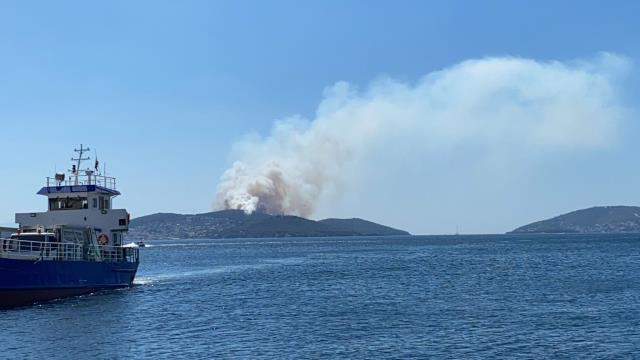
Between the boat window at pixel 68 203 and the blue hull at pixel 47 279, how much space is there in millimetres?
7442

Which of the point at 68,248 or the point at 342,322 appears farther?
the point at 68,248

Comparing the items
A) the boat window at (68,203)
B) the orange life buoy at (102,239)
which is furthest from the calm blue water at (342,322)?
the boat window at (68,203)

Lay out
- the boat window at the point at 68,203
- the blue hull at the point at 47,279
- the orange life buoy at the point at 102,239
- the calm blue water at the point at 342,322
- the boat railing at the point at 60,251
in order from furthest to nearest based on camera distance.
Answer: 1. the boat window at the point at 68,203
2. the orange life buoy at the point at 102,239
3. the boat railing at the point at 60,251
4. the blue hull at the point at 47,279
5. the calm blue water at the point at 342,322

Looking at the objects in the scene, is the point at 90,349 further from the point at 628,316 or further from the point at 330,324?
the point at 628,316

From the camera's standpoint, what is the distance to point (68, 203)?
229ft

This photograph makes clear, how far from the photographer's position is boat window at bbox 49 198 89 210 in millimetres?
69812

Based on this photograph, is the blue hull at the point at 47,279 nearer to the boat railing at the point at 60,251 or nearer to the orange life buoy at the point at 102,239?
the boat railing at the point at 60,251

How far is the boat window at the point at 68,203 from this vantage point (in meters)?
69.8

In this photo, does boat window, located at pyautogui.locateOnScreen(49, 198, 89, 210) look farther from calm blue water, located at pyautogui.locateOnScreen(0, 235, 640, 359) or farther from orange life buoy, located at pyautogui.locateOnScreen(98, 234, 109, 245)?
calm blue water, located at pyautogui.locateOnScreen(0, 235, 640, 359)

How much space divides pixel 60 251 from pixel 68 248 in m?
1.57

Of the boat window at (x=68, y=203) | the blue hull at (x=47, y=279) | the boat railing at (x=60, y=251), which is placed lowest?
the blue hull at (x=47, y=279)

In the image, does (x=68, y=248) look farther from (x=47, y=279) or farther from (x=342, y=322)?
(x=342, y=322)

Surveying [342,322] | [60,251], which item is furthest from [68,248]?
[342,322]

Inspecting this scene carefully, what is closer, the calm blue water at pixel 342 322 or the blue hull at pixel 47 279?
the calm blue water at pixel 342 322
